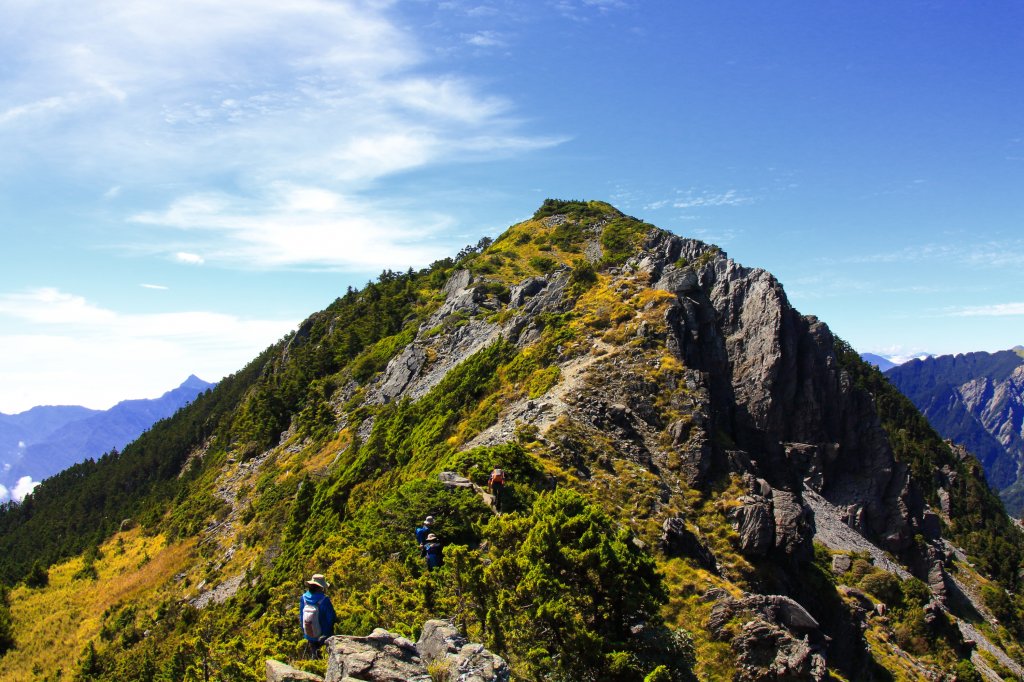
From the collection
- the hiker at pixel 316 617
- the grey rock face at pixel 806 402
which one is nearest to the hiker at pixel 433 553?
the hiker at pixel 316 617

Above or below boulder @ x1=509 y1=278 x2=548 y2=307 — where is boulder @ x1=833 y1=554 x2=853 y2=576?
below

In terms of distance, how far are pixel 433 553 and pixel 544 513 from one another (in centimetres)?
400

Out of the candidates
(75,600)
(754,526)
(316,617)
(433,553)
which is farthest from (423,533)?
(75,600)

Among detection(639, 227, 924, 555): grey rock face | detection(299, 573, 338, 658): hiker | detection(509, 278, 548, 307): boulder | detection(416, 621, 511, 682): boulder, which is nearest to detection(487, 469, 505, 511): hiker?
detection(299, 573, 338, 658): hiker

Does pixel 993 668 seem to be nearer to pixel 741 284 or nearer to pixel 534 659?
pixel 741 284

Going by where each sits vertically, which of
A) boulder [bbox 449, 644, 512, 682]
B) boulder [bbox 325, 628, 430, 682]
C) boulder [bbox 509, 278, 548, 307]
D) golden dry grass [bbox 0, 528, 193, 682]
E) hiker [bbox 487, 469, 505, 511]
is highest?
boulder [bbox 509, 278, 548, 307]

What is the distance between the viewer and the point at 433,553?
1869 centimetres

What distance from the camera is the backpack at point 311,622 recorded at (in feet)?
49.0

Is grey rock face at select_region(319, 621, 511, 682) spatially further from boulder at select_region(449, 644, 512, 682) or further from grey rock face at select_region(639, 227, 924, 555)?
grey rock face at select_region(639, 227, 924, 555)

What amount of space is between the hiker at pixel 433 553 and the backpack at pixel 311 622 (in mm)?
4009

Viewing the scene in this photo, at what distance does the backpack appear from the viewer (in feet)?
49.0

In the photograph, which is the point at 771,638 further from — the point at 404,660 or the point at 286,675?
the point at 286,675

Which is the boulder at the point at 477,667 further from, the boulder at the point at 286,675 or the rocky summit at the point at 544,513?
the boulder at the point at 286,675

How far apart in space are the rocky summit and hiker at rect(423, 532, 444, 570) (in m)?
0.12
